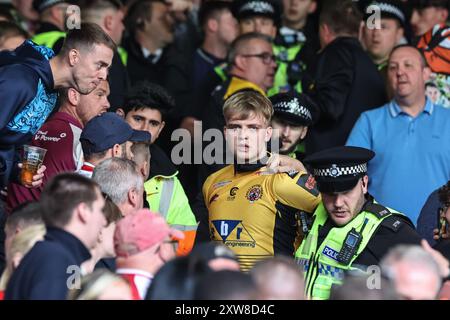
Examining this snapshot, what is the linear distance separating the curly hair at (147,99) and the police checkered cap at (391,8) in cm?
231

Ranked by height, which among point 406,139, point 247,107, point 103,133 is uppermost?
point 247,107

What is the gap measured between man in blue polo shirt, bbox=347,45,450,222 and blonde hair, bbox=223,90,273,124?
57.9 inches

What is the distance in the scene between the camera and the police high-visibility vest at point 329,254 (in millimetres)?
7035

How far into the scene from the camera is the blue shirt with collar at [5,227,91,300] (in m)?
5.55

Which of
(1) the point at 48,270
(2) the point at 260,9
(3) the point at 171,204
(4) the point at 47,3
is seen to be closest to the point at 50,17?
(4) the point at 47,3

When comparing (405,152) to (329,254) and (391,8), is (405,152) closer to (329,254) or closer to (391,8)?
(391,8)

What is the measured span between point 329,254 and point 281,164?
2.77 ft

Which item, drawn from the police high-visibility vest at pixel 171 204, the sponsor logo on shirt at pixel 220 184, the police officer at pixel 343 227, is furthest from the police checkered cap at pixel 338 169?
the police high-visibility vest at pixel 171 204

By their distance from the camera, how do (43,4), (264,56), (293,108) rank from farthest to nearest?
(43,4) → (264,56) → (293,108)

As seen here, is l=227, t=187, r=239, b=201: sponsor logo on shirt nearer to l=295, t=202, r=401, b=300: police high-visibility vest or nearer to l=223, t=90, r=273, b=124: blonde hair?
l=223, t=90, r=273, b=124: blonde hair

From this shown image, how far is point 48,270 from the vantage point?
5609 mm

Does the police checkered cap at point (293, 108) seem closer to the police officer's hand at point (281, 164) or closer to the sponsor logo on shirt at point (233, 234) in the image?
the police officer's hand at point (281, 164)
